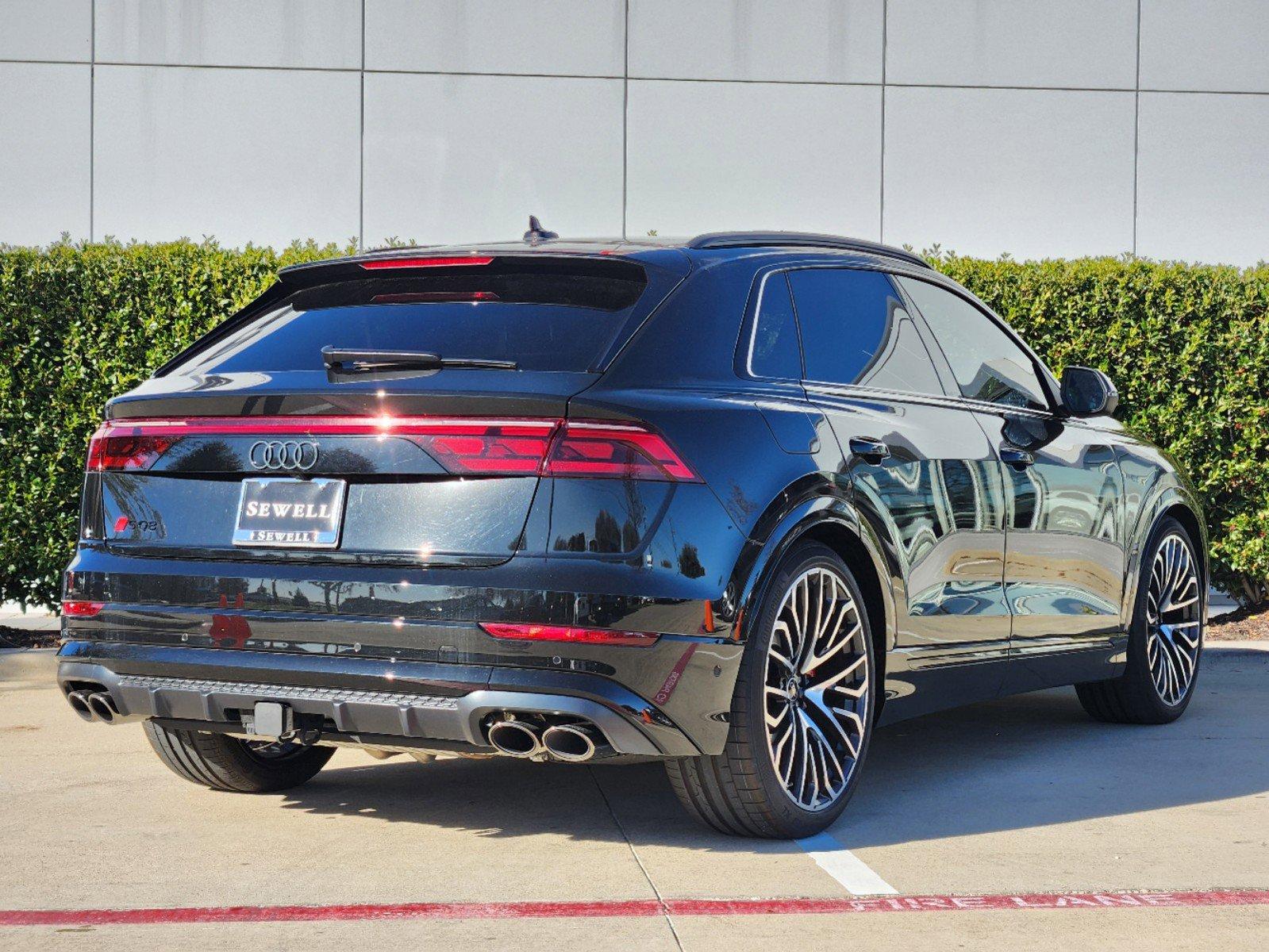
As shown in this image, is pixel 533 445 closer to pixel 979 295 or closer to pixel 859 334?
pixel 859 334

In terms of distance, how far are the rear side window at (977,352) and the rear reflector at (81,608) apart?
2898 millimetres

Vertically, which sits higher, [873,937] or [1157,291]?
[1157,291]

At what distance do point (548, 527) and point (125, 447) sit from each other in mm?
1340

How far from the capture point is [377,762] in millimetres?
6273

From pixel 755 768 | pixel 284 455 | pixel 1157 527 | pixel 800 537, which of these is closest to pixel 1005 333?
pixel 1157 527

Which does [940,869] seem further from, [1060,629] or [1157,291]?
[1157,291]

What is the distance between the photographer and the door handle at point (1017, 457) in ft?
19.7

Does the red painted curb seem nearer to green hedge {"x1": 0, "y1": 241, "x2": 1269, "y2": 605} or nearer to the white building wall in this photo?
green hedge {"x1": 0, "y1": 241, "x2": 1269, "y2": 605}

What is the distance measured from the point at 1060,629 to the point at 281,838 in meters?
2.99

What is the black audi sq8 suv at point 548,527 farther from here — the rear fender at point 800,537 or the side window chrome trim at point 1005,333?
the side window chrome trim at point 1005,333

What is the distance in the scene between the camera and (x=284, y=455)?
4.46 meters

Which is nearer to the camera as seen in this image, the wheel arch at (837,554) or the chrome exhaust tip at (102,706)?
the wheel arch at (837,554)

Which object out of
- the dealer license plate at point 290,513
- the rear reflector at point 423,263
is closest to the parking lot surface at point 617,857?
the dealer license plate at point 290,513

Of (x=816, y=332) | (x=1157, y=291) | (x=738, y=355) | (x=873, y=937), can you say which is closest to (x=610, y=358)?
(x=738, y=355)
